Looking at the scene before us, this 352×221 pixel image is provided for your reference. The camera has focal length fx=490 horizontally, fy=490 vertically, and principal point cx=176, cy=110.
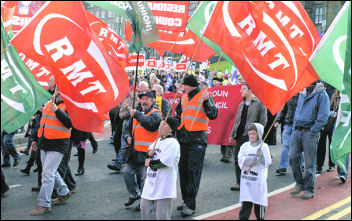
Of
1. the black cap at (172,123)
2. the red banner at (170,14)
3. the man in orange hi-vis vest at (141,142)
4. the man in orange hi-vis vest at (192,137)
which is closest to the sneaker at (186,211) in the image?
the man in orange hi-vis vest at (192,137)

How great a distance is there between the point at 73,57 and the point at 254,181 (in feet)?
9.44

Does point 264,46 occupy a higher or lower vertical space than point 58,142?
higher

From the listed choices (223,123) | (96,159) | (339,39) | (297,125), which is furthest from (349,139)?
(96,159)

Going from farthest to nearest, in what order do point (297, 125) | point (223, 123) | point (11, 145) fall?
point (223, 123)
point (11, 145)
point (297, 125)

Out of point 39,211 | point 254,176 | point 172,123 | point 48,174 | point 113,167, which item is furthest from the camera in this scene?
point 113,167

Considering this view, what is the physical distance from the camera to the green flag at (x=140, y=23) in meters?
6.41

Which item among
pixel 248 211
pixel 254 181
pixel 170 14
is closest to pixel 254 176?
pixel 254 181

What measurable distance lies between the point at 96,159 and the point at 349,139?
6941mm

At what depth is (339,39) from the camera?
20.2ft

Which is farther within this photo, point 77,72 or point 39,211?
point 39,211

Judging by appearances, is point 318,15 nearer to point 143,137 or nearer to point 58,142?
point 143,137

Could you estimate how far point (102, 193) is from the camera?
8336mm

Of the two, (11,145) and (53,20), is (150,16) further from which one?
(11,145)

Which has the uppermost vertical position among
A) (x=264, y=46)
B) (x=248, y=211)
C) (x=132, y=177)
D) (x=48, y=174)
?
(x=264, y=46)
